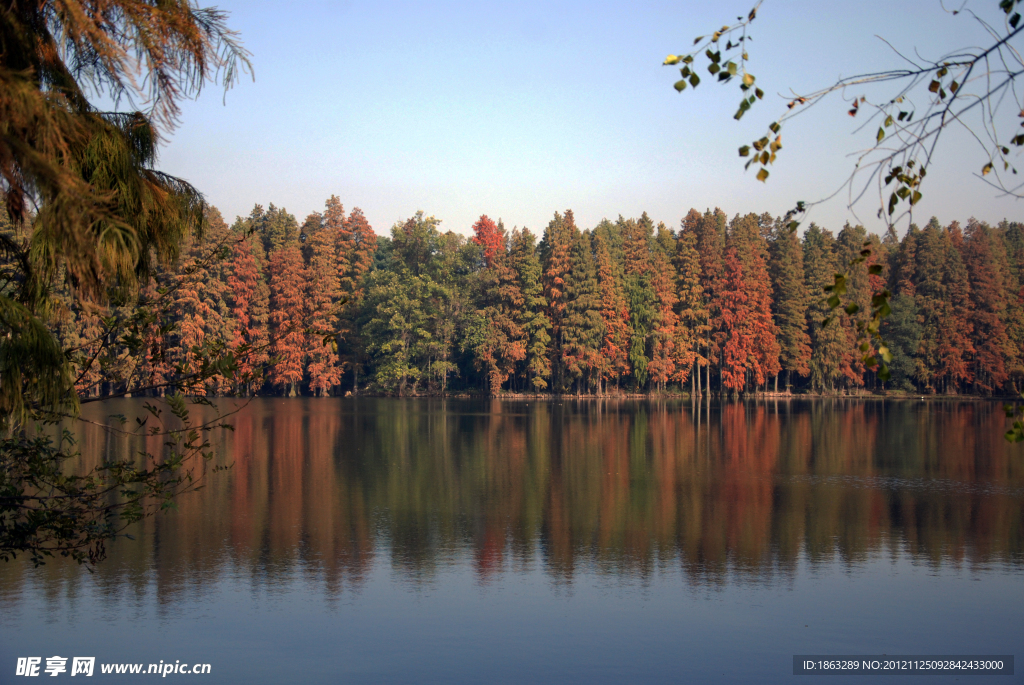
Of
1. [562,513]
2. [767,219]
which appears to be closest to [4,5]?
[562,513]

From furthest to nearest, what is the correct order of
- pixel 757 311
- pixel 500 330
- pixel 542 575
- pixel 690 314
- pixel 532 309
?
1. pixel 757 311
2. pixel 690 314
3. pixel 532 309
4. pixel 500 330
5. pixel 542 575

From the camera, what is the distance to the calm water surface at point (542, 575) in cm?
824

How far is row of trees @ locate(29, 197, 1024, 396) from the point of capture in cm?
6169

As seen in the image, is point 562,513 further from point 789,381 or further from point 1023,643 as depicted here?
point 789,381

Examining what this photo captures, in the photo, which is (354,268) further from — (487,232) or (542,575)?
(542,575)

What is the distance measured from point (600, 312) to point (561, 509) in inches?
1860

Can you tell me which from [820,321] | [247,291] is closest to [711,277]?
[820,321]

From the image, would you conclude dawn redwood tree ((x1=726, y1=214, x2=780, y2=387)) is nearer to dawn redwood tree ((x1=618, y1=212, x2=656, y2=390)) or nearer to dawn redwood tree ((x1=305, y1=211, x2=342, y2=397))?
dawn redwood tree ((x1=618, y1=212, x2=656, y2=390))

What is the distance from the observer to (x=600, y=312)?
203 feet

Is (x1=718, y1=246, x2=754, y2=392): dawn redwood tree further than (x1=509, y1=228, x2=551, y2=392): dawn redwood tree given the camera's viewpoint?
Yes

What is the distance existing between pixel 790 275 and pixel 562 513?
59513 mm

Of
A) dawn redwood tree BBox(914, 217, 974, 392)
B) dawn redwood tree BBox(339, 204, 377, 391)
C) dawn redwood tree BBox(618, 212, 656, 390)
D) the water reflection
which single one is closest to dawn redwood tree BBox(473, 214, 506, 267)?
dawn redwood tree BBox(339, 204, 377, 391)

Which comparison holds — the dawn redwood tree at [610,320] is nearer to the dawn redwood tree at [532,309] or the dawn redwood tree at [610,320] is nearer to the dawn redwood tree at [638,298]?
the dawn redwood tree at [638,298]

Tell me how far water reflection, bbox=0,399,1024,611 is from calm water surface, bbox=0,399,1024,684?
0.07 m
